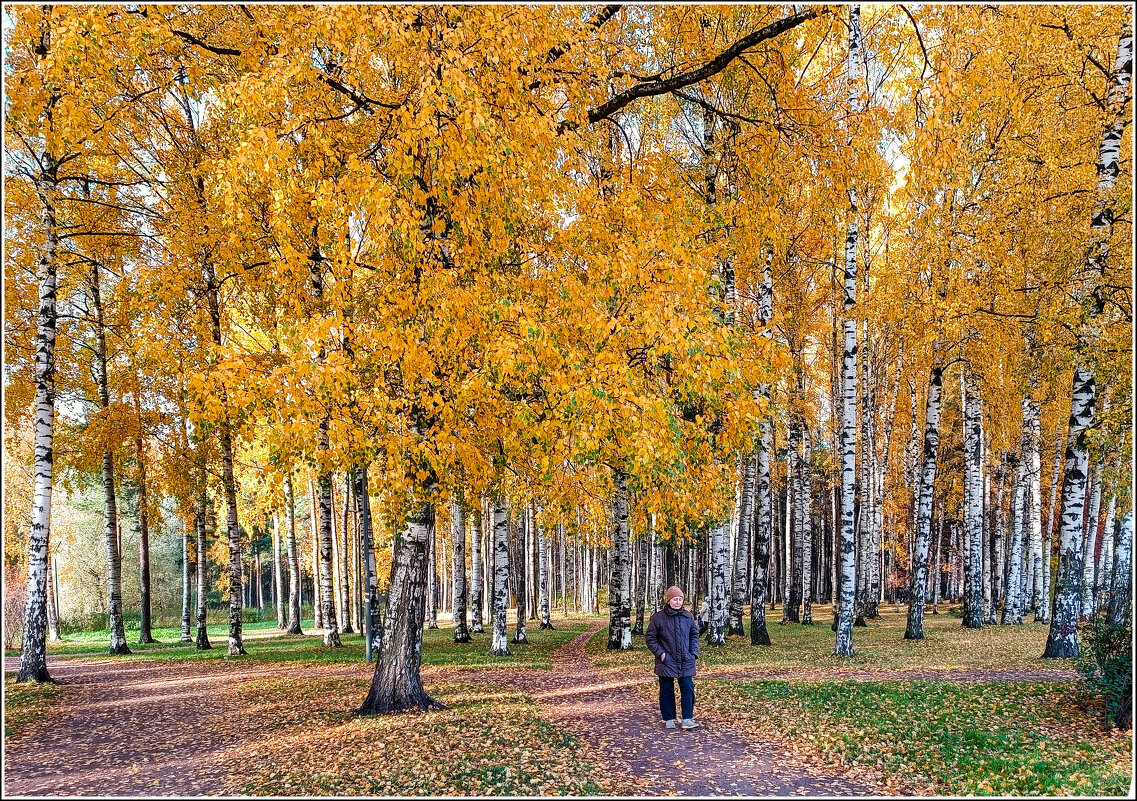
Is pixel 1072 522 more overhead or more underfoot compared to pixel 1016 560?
more overhead

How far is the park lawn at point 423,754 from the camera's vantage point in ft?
20.6

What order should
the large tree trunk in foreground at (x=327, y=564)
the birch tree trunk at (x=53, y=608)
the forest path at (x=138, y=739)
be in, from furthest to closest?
the birch tree trunk at (x=53, y=608) < the large tree trunk in foreground at (x=327, y=564) < the forest path at (x=138, y=739)

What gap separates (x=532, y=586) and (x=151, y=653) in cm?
1544

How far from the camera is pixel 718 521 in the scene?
1467cm

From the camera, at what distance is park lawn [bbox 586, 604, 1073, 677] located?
11905 mm

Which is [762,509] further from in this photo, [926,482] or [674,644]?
[674,644]

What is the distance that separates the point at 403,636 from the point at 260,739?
198 centimetres

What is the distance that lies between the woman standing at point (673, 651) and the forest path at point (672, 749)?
288 mm

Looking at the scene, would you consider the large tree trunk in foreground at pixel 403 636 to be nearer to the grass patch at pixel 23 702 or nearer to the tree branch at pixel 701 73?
the grass patch at pixel 23 702

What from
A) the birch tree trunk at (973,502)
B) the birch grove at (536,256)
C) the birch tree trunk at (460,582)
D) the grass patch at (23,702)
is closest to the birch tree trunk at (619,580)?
the birch grove at (536,256)

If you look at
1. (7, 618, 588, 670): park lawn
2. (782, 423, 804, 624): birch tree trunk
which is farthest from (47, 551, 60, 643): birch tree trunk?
(782, 423, 804, 624): birch tree trunk

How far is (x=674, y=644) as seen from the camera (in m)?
8.27

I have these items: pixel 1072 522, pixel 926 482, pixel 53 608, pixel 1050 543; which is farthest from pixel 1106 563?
pixel 53 608

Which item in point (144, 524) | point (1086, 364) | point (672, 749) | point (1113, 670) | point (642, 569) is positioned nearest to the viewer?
point (1113, 670)
